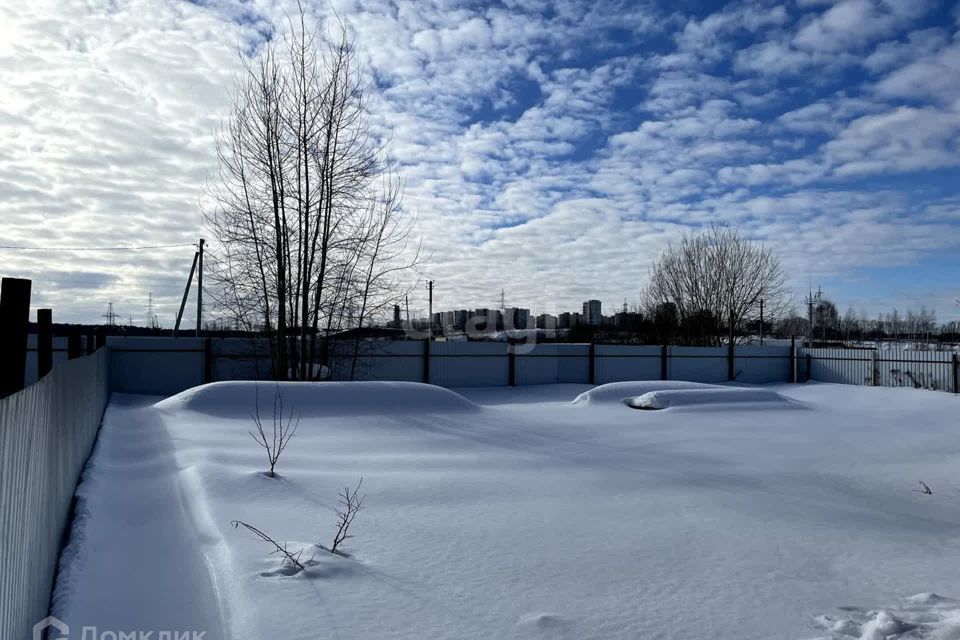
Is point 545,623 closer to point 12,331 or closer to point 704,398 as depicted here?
point 12,331

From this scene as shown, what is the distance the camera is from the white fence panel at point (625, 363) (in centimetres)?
2255

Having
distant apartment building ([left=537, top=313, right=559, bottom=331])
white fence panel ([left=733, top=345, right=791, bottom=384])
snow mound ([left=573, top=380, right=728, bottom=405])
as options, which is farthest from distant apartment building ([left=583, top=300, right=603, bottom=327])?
snow mound ([left=573, top=380, right=728, bottom=405])

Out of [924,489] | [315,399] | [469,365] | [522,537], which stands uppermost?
[469,365]

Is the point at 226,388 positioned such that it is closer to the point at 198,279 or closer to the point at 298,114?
the point at 298,114

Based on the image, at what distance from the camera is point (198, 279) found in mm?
31641

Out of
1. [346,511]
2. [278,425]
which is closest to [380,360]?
[278,425]

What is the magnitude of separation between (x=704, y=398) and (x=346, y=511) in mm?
10989

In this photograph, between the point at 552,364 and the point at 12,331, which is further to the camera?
the point at 552,364

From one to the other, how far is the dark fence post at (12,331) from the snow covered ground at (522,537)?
1.40m

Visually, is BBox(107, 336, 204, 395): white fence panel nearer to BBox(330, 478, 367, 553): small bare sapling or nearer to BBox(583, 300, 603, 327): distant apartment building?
BBox(330, 478, 367, 553): small bare sapling

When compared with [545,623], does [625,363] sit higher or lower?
higher

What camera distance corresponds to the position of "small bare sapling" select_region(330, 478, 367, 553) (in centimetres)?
437

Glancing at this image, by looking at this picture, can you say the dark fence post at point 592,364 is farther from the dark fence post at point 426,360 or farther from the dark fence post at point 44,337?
the dark fence post at point 44,337

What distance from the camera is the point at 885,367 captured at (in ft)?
72.3
